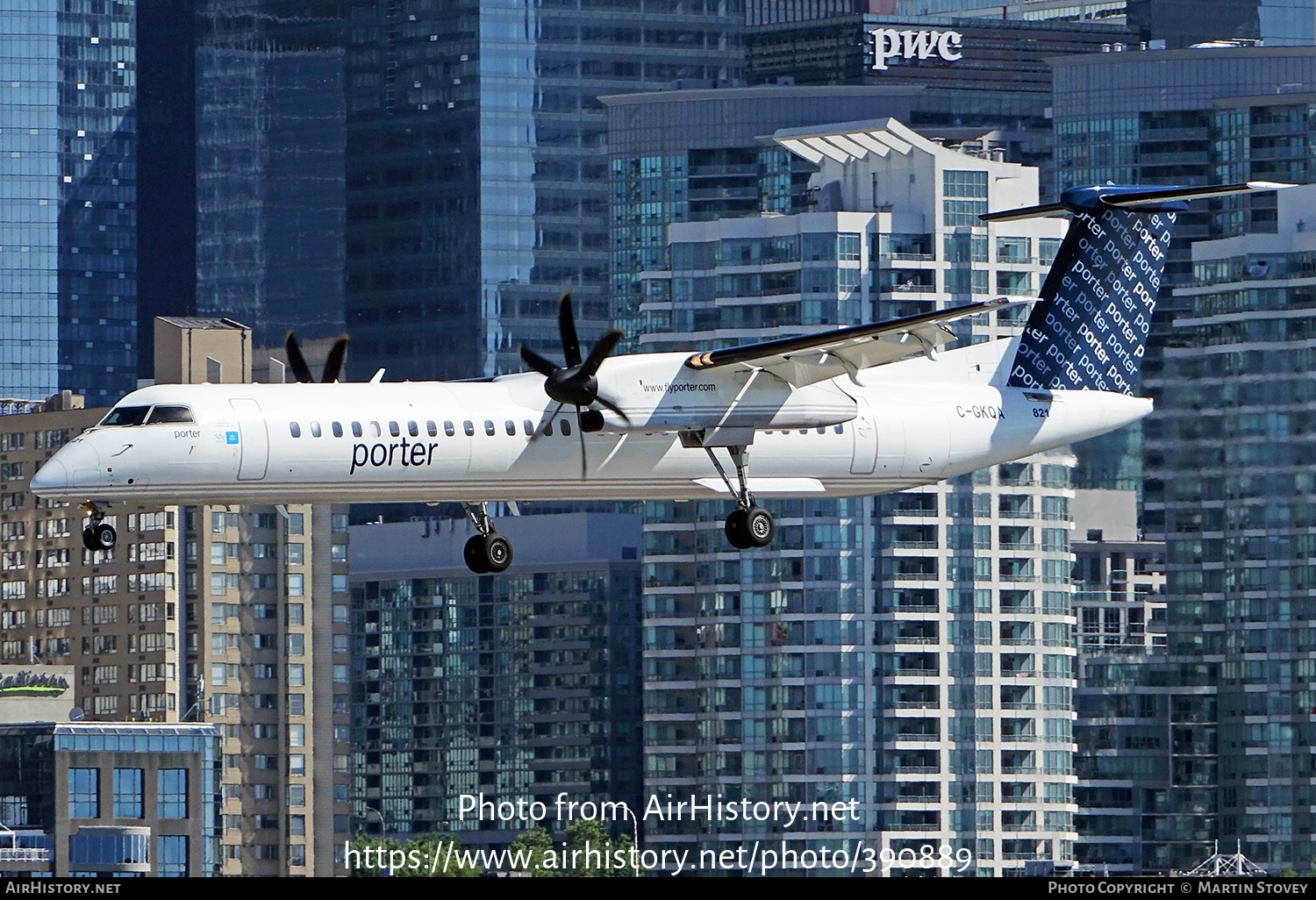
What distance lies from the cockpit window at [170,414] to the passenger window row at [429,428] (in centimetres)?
199

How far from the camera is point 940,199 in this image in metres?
173

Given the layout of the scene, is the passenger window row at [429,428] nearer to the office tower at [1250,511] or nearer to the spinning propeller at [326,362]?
the spinning propeller at [326,362]

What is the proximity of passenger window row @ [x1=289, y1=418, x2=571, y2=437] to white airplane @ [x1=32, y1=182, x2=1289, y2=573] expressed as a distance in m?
0.04

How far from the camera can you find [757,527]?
57.7 meters

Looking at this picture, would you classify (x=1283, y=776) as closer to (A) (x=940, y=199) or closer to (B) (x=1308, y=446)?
(B) (x=1308, y=446)

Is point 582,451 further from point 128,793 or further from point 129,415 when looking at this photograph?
point 128,793

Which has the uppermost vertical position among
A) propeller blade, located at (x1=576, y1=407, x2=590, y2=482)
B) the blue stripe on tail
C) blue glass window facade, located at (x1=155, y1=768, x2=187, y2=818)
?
the blue stripe on tail

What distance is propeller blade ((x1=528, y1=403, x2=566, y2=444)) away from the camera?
5591cm

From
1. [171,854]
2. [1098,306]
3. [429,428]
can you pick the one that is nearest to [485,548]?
[429,428]

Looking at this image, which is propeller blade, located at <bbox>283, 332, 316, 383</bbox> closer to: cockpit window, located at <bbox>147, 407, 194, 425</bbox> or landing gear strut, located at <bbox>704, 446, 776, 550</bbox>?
cockpit window, located at <bbox>147, 407, 194, 425</bbox>

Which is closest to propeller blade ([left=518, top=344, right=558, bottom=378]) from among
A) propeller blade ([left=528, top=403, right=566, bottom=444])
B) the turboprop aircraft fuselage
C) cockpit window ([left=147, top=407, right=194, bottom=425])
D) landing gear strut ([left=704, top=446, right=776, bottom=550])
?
the turboprop aircraft fuselage

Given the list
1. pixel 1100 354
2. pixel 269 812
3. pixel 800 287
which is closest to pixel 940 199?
pixel 800 287

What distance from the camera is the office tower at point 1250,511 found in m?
166

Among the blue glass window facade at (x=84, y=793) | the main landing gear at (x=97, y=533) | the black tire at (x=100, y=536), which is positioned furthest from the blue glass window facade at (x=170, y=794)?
the black tire at (x=100, y=536)
